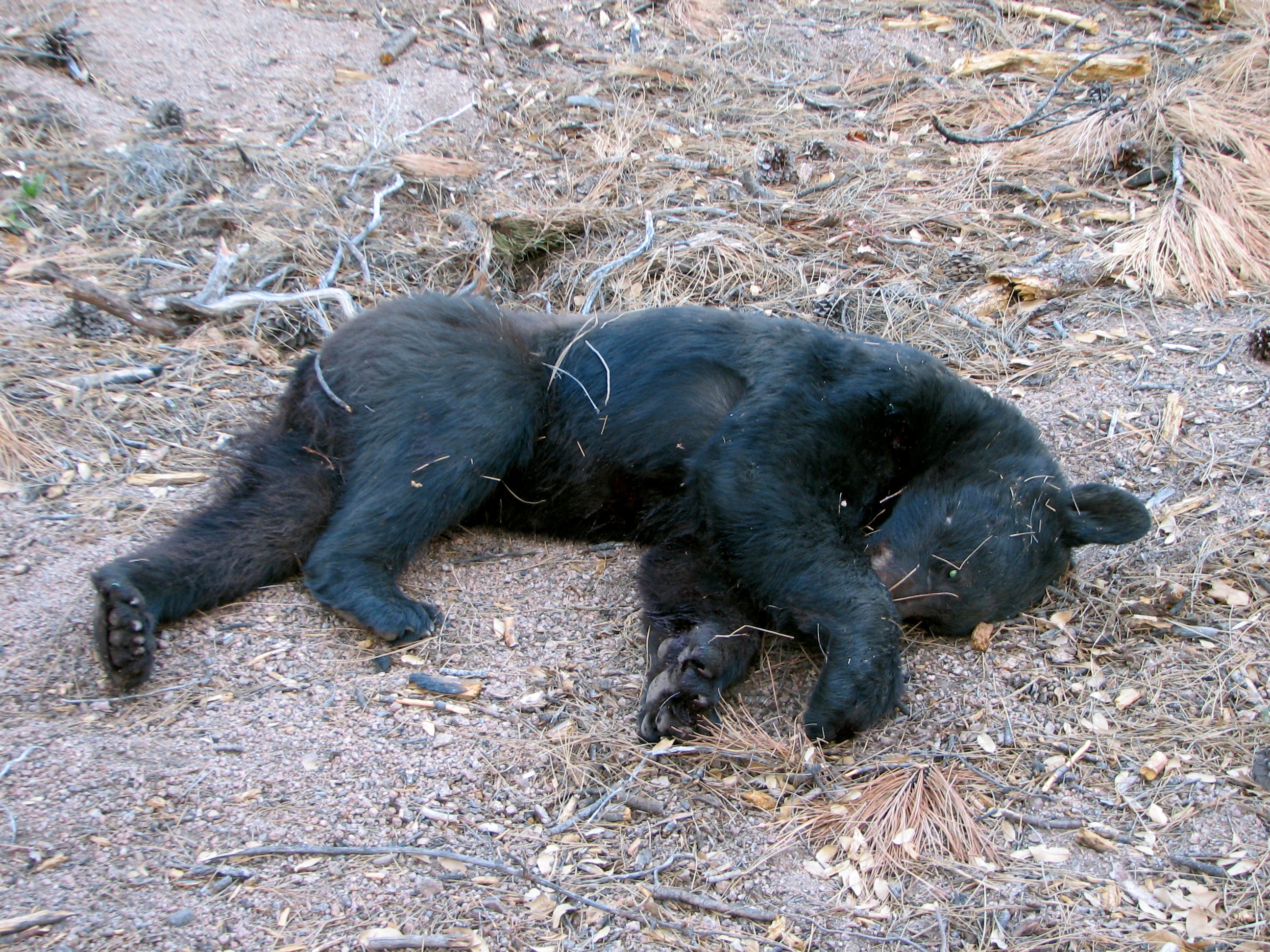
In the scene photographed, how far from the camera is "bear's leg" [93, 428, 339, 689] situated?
10.8ft

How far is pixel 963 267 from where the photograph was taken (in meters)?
6.07

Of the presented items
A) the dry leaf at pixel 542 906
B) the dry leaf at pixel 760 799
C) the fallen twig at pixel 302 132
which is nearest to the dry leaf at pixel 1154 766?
the dry leaf at pixel 760 799

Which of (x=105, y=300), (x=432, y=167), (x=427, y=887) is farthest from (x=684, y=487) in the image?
(x=432, y=167)

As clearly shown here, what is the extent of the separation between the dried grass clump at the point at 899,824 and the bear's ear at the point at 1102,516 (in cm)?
123

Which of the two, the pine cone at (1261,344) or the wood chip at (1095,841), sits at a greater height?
the pine cone at (1261,344)

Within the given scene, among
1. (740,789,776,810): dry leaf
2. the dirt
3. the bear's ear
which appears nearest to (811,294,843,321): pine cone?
the dirt

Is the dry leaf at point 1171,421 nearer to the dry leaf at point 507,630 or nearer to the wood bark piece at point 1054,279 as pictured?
the wood bark piece at point 1054,279

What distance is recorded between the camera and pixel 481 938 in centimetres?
259

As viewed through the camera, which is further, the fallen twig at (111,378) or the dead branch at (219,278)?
the dead branch at (219,278)

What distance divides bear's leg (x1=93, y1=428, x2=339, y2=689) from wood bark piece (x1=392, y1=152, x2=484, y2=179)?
318 cm

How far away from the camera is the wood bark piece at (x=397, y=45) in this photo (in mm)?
8141

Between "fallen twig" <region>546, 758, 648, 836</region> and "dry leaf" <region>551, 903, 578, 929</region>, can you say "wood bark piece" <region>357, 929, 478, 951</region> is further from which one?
"fallen twig" <region>546, 758, 648, 836</region>

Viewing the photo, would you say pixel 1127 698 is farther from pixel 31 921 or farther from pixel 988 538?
pixel 31 921

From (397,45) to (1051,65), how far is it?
564 cm
